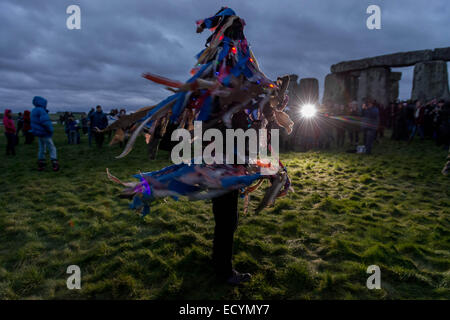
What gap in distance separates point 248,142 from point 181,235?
1.86 meters

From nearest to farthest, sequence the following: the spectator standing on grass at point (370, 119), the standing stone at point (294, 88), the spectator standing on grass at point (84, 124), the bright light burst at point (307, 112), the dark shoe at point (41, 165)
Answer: the dark shoe at point (41, 165)
the spectator standing on grass at point (370, 119)
the bright light burst at point (307, 112)
the spectator standing on grass at point (84, 124)
the standing stone at point (294, 88)

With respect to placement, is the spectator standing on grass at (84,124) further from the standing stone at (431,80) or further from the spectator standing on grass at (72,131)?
the standing stone at (431,80)

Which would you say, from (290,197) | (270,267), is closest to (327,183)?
(290,197)

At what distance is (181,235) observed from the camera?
11.4ft

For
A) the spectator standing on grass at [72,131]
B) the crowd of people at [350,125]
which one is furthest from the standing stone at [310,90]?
the spectator standing on grass at [72,131]

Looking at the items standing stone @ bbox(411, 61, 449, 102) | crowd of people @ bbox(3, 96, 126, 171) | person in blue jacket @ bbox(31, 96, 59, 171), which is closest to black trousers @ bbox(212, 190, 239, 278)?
crowd of people @ bbox(3, 96, 126, 171)

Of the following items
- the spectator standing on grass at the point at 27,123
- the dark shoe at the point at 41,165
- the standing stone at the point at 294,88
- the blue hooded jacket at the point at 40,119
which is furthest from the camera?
the standing stone at the point at 294,88

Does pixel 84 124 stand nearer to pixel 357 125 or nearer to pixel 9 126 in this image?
pixel 9 126

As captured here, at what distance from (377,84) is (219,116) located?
19.2 meters

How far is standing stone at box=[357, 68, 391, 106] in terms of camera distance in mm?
17234

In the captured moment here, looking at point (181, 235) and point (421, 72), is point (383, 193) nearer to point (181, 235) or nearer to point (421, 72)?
point (181, 235)

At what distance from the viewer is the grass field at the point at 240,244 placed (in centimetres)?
250

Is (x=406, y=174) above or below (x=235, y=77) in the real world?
below

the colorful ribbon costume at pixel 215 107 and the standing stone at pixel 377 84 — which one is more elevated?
the standing stone at pixel 377 84
